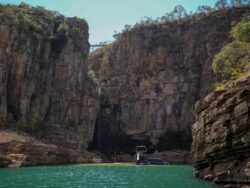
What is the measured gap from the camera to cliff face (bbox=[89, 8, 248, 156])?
362 ft

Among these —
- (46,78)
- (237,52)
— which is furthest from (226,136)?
(46,78)

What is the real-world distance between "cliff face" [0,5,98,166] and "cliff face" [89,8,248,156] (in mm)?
10191

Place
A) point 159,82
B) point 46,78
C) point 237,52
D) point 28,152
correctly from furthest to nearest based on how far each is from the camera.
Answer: point 159,82, point 46,78, point 28,152, point 237,52

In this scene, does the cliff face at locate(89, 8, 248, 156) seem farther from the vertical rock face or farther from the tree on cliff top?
the tree on cliff top

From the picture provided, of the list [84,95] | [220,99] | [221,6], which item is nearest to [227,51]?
[220,99]

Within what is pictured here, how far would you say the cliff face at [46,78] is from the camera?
90.3 meters

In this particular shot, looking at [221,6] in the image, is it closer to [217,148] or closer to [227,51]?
[227,51]

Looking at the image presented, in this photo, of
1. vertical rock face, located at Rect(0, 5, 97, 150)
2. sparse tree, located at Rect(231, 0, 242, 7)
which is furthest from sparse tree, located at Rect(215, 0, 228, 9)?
vertical rock face, located at Rect(0, 5, 97, 150)

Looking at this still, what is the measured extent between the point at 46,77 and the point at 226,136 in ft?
229

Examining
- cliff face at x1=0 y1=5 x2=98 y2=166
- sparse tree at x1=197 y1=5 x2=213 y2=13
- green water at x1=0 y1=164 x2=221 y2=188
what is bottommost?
green water at x1=0 y1=164 x2=221 y2=188

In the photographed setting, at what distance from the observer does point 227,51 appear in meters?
71.4

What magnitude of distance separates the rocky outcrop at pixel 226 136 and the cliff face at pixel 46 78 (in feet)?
169

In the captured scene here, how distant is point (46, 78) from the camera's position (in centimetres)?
9894

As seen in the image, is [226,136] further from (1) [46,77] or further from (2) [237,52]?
(1) [46,77]
